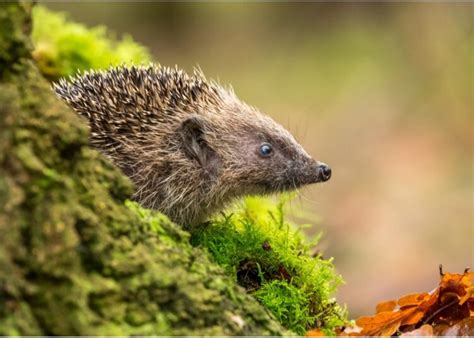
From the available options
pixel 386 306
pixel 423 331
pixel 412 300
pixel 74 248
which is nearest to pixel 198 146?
pixel 386 306

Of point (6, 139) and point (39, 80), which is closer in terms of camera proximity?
point (6, 139)

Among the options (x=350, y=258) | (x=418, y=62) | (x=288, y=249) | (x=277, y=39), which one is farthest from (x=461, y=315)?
(x=277, y=39)

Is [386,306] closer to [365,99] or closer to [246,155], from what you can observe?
[246,155]

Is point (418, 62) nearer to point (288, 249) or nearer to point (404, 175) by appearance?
point (404, 175)

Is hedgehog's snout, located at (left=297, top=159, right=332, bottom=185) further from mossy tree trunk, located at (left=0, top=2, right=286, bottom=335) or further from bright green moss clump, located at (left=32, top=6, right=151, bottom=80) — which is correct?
bright green moss clump, located at (left=32, top=6, right=151, bottom=80)

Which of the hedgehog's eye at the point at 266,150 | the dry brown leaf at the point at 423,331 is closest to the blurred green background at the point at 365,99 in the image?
the hedgehog's eye at the point at 266,150

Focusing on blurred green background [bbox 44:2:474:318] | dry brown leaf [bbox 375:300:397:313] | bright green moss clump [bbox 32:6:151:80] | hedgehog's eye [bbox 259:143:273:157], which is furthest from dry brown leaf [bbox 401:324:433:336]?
blurred green background [bbox 44:2:474:318]

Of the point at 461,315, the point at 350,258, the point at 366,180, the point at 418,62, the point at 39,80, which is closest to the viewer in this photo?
the point at 39,80
